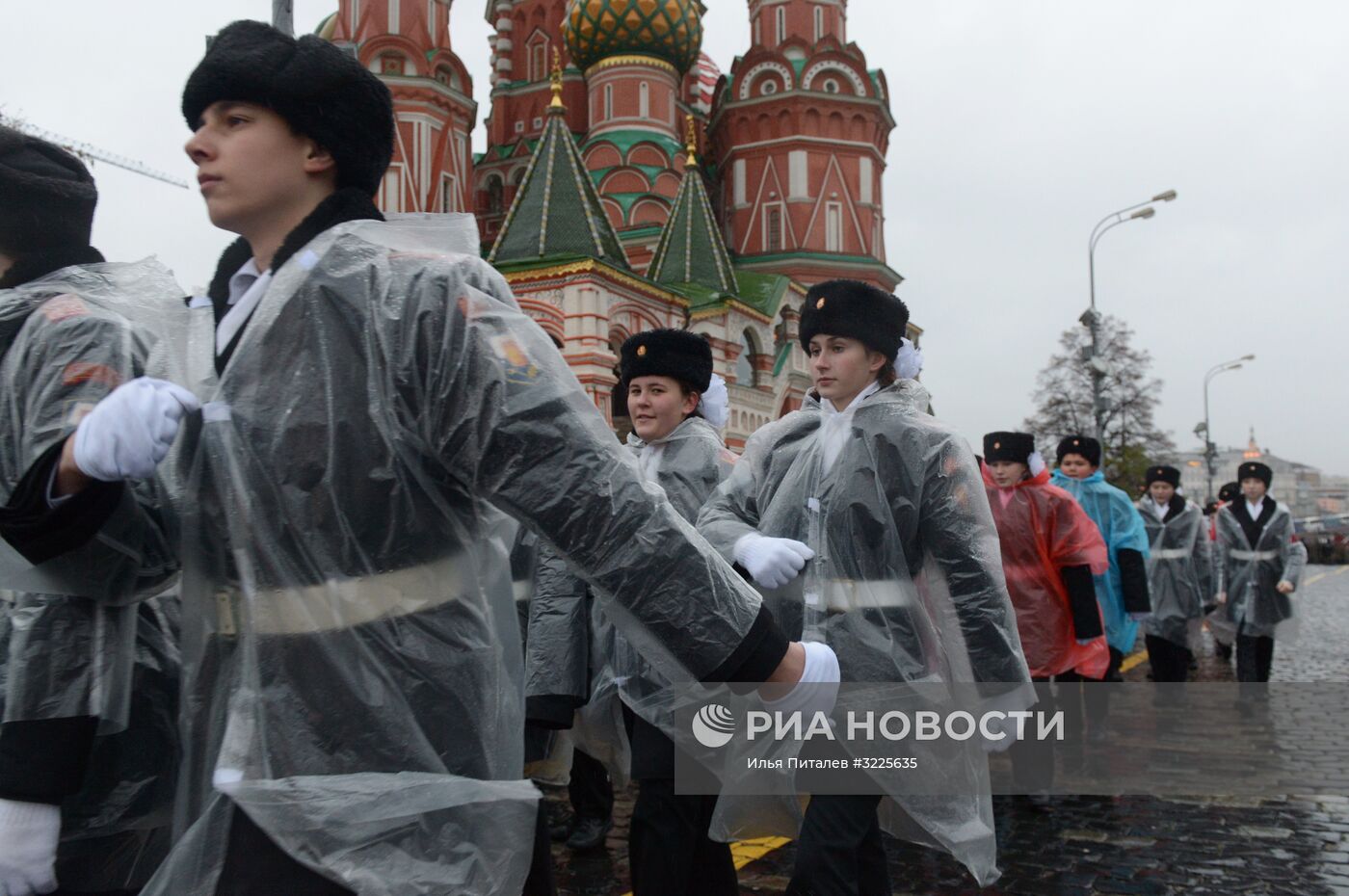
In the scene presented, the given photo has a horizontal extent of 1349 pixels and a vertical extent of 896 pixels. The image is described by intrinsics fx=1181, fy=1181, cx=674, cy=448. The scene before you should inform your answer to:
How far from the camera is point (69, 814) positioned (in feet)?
7.41

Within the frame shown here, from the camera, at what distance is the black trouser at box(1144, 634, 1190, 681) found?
35.9 ft

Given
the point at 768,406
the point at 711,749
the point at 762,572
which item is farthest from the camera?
the point at 768,406

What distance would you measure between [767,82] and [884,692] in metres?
33.8

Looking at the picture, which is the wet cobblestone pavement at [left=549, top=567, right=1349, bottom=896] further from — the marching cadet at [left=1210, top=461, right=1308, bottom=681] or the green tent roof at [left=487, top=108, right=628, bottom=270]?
the green tent roof at [left=487, top=108, right=628, bottom=270]

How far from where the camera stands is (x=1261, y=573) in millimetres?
10062

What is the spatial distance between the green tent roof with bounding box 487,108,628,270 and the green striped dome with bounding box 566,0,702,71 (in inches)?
301

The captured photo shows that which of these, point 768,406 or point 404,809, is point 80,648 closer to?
point 404,809

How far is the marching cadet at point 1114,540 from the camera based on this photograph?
340 inches

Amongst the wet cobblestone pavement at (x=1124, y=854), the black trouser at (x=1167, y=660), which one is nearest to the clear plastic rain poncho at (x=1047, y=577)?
the wet cobblestone pavement at (x=1124, y=854)

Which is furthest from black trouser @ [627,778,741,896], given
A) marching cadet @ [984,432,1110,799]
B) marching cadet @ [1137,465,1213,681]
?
marching cadet @ [1137,465,1213,681]

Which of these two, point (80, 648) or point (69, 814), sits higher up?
point (80, 648)

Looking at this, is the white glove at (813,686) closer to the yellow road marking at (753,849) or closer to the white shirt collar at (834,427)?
the white shirt collar at (834,427)

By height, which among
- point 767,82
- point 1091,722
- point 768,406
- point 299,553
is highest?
point 767,82

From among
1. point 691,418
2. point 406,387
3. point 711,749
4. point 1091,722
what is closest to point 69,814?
point 406,387
